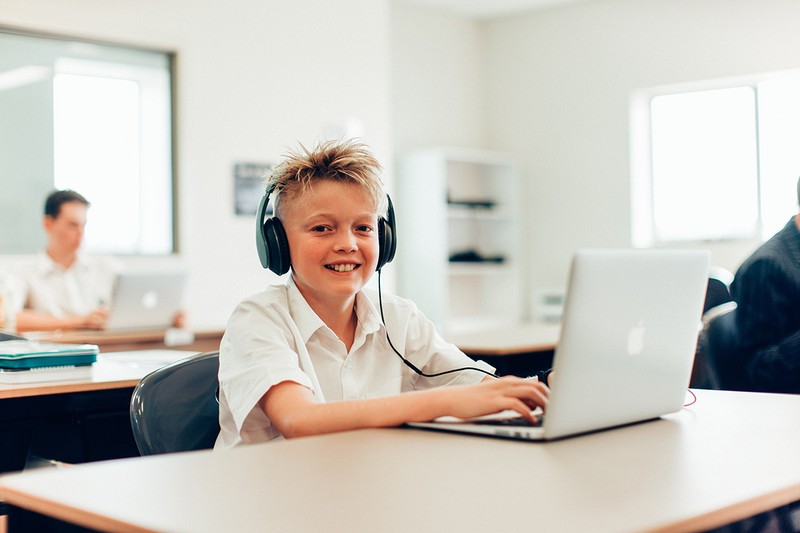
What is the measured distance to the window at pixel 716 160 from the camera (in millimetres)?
6379

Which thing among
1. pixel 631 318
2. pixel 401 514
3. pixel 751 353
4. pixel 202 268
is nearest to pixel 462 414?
pixel 631 318

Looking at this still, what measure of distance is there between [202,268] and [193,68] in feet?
3.98

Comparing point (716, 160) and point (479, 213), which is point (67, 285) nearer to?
point (479, 213)

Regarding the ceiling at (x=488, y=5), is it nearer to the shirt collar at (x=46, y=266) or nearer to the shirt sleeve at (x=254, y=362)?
the shirt collar at (x=46, y=266)

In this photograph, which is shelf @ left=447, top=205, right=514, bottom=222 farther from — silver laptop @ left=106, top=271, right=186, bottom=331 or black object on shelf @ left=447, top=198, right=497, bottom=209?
silver laptop @ left=106, top=271, right=186, bottom=331

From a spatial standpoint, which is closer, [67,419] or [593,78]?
[67,419]

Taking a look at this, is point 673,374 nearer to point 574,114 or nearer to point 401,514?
point 401,514

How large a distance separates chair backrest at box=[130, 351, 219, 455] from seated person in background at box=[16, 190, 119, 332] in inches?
117

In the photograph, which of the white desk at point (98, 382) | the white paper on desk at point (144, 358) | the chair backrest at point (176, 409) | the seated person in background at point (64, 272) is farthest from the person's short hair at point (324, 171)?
the seated person in background at point (64, 272)

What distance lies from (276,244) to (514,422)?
628 millimetres

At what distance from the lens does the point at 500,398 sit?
1.27 m

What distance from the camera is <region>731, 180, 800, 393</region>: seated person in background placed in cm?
252

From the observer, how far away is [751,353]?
2598 mm

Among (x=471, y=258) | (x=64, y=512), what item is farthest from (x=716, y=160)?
(x=64, y=512)
